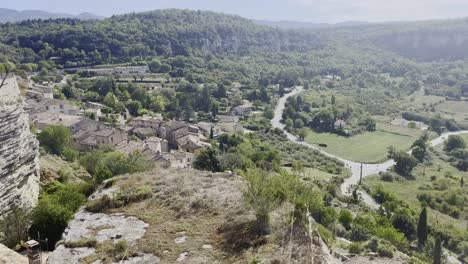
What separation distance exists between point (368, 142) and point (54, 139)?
60.3 meters

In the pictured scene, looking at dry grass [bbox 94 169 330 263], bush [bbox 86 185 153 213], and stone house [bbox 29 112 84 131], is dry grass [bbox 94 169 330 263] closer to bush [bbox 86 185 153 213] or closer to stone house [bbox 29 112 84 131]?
bush [bbox 86 185 153 213]

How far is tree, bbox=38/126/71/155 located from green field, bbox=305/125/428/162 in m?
47.7

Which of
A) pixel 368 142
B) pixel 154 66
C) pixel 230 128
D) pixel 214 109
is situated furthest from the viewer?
pixel 154 66

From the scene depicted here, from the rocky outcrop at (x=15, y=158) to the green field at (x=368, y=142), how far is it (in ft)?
196

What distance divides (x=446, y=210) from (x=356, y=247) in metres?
31.4

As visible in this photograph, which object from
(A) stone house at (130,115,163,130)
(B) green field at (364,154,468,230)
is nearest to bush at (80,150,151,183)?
(A) stone house at (130,115,163,130)

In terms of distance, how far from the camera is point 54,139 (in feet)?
147

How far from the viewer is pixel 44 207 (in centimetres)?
1873

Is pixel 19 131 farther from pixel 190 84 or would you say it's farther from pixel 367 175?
pixel 190 84

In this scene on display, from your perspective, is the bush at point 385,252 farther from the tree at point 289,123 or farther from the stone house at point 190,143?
the tree at point 289,123

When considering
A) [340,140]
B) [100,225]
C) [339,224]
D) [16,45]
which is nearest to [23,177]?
[100,225]

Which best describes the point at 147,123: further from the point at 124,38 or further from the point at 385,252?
the point at 124,38

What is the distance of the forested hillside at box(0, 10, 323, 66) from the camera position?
113688mm

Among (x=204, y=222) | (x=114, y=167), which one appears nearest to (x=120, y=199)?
(x=204, y=222)
